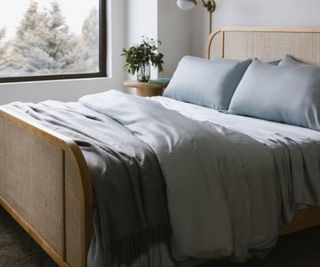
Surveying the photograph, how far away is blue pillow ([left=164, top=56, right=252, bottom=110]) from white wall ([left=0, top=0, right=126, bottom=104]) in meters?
1.26

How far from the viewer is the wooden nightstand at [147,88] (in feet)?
14.2

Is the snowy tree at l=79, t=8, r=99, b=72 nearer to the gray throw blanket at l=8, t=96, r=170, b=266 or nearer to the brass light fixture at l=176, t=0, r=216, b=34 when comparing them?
the brass light fixture at l=176, t=0, r=216, b=34

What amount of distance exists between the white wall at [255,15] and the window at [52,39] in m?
0.95

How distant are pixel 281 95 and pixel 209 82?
70 centimetres

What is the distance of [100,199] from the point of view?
6.54 feet

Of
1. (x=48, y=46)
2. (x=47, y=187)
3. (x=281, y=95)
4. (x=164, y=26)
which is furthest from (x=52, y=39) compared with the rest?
(x=47, y=187)

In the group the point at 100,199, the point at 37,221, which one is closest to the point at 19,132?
the point at 37,221

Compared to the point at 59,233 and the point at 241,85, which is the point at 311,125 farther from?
the point at 59,233

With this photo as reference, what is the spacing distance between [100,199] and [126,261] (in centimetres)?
27

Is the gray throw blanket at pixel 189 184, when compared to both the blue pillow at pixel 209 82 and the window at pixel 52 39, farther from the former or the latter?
the window at pixel 52 39

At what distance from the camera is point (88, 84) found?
4.91 m

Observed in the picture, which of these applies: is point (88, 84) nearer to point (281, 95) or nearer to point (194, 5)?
point (194, 5)

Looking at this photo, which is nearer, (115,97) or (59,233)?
(59,233)

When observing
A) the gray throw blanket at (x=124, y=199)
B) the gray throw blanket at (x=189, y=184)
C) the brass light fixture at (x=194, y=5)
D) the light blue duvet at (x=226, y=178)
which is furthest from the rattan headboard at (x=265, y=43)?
the gray throw blanket at (x=124, y=199)
